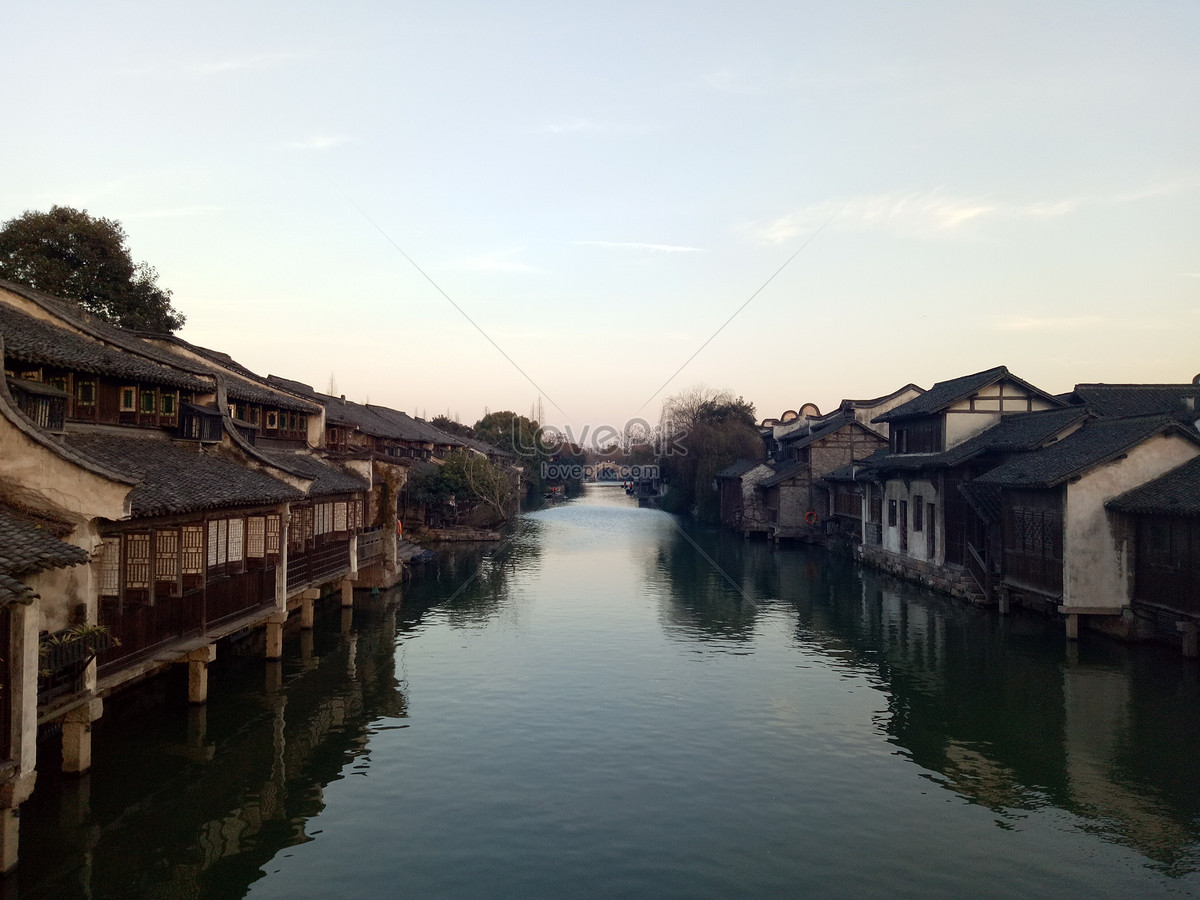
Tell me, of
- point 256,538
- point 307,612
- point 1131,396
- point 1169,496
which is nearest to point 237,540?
point 256,538

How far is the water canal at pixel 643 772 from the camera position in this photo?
1295 cm

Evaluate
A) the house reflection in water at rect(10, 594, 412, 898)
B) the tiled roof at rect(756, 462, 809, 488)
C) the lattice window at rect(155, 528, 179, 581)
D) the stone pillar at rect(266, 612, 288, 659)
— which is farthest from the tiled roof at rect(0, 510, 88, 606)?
the tiled roof at rect(756, 462, 809, 488)

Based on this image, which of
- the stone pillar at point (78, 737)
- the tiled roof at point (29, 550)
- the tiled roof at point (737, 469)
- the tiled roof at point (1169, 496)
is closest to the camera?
the tiled roof at point (29, 550)

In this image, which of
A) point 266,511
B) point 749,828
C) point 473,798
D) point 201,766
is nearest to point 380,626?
point 266,511

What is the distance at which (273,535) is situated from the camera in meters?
24.7

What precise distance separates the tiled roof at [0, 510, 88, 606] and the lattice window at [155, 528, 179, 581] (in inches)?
167

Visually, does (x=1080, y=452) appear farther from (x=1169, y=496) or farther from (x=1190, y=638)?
(x=1190, y=638)

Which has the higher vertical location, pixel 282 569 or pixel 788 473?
pixel 788 473

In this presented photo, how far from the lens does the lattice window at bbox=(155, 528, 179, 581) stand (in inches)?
711

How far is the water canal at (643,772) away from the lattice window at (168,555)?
3.70 m

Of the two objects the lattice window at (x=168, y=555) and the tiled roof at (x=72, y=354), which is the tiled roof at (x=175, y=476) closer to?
the lattice window at (x=168, y=555)

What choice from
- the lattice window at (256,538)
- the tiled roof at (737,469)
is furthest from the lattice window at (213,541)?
the tiled roof at (737,469)

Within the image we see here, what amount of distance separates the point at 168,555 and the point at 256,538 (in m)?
6.13

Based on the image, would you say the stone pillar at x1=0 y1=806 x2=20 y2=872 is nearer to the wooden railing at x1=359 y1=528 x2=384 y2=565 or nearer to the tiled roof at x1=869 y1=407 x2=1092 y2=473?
the wooden railing at x1=359 y1=528 x2=384 y2=565
